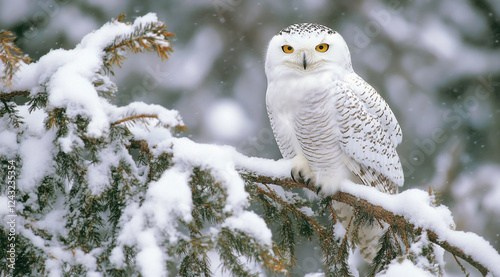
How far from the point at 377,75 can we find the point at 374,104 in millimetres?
2560

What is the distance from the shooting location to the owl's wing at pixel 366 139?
2268 millimetres

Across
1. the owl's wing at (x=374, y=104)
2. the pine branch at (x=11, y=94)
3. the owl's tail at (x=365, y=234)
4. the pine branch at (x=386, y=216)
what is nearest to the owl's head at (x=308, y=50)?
the owl's wing at (x=374, y=104)

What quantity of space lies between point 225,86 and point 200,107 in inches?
14.2

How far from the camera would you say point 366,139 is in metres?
2.38

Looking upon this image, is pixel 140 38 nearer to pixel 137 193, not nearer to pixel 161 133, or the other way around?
pixel 161 133

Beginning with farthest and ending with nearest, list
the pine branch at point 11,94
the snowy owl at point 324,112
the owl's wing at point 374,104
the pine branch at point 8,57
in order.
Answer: the owl's wing at point 374,104 < the snowy owl at point 324,112 < the pine branch at point 11,94 < the pine branch at point 8,57

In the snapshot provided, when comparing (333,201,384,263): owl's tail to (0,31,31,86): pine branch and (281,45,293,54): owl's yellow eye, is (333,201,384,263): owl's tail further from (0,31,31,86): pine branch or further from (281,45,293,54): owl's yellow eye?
(0,31,31,86): pine branch

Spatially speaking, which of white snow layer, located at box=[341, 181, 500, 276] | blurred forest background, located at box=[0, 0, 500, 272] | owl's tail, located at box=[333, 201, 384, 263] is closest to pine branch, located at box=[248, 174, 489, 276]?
white snow layer, located at box=[341, 181, 500, 276]

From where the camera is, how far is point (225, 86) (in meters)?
4.94

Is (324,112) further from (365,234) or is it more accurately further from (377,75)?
(377,75)

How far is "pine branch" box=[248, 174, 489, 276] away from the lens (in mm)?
1505

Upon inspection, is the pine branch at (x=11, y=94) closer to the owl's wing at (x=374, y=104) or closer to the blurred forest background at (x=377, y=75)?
the owl's wing at (x=374, y=104)

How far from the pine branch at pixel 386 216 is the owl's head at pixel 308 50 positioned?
584mm

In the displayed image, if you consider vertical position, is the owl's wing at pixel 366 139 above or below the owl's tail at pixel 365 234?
above
